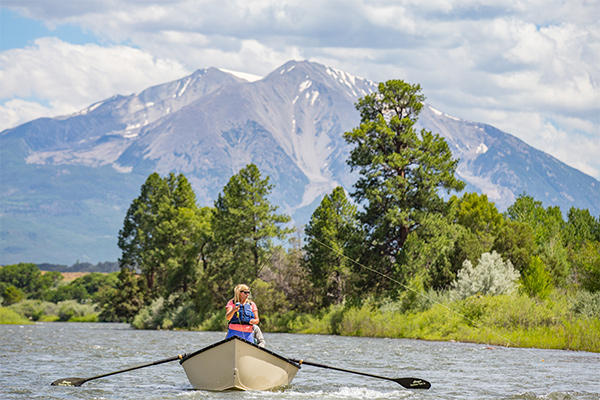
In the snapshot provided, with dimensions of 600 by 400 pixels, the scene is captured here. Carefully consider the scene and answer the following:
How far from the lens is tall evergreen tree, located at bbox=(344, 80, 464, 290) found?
204 ft

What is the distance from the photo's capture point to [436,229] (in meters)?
61.5

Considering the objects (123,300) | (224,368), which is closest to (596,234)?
(123,300)

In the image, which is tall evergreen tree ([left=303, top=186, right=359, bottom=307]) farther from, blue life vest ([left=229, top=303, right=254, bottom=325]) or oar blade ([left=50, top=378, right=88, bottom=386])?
blue life vest ([left=229, top=303, right=254, bottom=325])

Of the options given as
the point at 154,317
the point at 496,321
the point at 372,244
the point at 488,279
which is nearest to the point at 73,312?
the point at 154,317

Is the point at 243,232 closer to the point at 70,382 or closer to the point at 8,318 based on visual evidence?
the point at 8,318

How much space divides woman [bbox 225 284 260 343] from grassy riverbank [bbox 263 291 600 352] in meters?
22.4

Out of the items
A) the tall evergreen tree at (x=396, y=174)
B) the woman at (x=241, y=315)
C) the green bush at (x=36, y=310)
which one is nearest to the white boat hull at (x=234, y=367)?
the woman at (x=241, y=315)

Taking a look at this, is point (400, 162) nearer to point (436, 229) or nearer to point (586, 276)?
point (436, 229)

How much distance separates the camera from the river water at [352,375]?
23.5 metres

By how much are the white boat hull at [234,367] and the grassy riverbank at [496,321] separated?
21994 mm

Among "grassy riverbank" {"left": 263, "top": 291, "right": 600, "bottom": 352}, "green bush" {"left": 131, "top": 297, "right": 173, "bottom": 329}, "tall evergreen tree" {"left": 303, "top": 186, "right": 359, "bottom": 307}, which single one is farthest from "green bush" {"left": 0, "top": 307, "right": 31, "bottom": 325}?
"grassy riverbank" {"left": 263, "top": 291, "right": 600, "bottom": 352}

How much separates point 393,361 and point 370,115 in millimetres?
34696

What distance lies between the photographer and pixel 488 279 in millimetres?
52469

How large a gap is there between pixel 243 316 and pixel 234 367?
1697 millimetres
